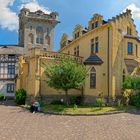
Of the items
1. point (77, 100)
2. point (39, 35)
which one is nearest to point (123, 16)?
point (77, 100)

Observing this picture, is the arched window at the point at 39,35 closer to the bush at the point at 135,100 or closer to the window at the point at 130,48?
the window at the point at 130,48

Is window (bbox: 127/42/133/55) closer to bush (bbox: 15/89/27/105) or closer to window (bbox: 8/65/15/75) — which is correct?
bush (bbox: 15/89/27/105)

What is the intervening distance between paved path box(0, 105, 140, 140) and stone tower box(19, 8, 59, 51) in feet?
166

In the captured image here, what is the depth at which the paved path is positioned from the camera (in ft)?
68.9

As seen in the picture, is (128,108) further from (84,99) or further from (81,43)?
(81,43)

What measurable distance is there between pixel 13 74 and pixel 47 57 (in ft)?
82.5

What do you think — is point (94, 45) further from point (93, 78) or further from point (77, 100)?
point (77, 100)

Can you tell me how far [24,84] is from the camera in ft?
142

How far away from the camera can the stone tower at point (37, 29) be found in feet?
262

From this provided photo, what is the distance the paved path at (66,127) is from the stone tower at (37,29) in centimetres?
5058

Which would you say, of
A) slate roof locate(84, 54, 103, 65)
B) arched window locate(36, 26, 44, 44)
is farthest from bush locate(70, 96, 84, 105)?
arched window locate(36, 26, 44, 44)

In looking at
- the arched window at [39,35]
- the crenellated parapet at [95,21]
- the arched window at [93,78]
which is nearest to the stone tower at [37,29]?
the arched window at [39,35]

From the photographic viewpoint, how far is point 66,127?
24.3 metres

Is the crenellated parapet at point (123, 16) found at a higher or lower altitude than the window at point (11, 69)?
higher
